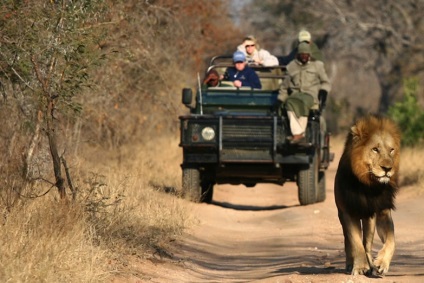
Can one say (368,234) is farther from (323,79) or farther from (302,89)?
(323,79)

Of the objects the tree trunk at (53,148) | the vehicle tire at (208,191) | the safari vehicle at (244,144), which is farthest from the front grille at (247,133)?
the tree trunk at (53,148)

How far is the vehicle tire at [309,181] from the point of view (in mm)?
14828

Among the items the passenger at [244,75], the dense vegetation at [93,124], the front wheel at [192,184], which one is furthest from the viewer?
the passenger at [244,75]

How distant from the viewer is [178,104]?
18.7 m

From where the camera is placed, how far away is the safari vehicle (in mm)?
14531

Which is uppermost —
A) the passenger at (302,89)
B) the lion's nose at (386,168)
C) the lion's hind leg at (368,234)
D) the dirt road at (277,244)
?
the passenger at (302,89)

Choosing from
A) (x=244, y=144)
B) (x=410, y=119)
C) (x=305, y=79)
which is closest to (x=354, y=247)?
(x=244, y=144)

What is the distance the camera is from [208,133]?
14664 mm

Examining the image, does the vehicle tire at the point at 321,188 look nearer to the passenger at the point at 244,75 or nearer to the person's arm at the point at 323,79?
the person's arm at the point at 323,79

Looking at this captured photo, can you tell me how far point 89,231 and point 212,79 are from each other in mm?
6778

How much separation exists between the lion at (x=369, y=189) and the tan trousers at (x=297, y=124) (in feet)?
19.5

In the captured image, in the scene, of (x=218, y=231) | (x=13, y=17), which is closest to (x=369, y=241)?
(x=13, y=17)

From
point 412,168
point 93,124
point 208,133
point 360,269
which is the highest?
point 93,124

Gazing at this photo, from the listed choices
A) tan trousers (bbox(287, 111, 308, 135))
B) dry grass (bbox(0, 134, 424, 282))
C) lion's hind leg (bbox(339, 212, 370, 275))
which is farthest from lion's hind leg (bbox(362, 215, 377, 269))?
tan trousers (bbox(287, 111, 308, 135))
